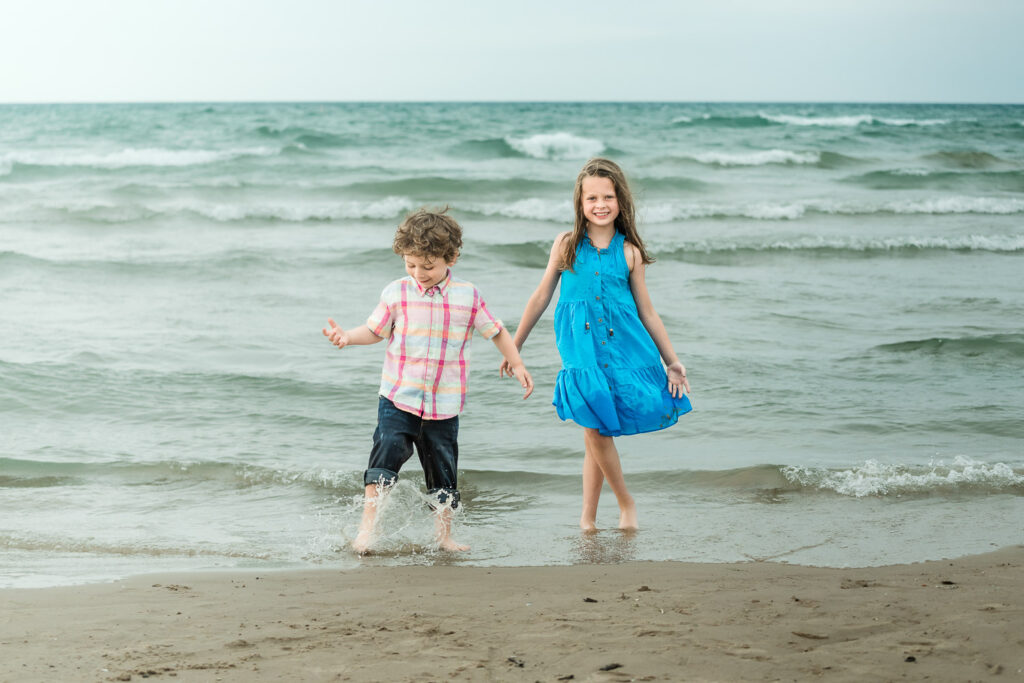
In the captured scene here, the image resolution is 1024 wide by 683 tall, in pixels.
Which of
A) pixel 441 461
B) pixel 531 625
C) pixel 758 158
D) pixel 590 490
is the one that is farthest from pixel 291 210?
pixel 531 625

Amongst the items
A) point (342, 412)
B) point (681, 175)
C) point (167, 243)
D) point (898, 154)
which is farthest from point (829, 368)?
point (898, 154)

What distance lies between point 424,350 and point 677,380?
110 centimetres

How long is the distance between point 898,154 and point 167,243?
21.3 meters

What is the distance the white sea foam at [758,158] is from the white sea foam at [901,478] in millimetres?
20258

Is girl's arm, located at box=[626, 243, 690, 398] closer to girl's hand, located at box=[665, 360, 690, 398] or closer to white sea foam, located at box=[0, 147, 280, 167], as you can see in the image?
girl's hand, located at box=[665, 360, 690, 398]

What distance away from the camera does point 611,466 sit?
437 centimetres

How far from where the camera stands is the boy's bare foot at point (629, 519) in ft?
14.7

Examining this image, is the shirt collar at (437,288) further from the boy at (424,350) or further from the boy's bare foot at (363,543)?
the boy's bare foot at (363,543)

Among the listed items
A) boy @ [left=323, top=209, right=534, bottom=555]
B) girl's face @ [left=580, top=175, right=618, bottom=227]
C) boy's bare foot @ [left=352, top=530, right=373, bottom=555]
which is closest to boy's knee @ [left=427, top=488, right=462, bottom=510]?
boy @ [left=323, top=209, right=534, bottom=555]

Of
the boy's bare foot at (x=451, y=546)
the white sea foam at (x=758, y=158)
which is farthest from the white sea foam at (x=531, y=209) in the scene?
the boy's bare foot at (x=451, y=546)

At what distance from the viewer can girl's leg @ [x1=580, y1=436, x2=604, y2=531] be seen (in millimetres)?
4465

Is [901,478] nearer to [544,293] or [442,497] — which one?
[544,293]

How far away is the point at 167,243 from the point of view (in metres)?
13.7

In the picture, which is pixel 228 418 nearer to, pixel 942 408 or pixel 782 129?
pixel 942 408
